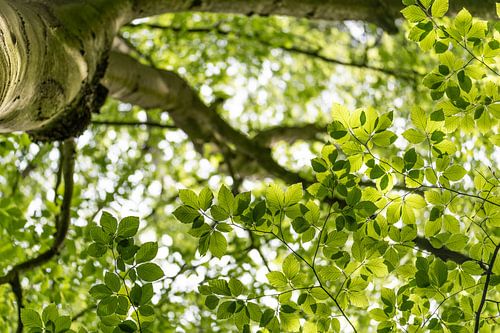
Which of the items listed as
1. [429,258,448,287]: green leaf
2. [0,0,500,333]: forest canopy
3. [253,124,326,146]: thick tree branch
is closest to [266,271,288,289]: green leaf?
[0,0,500,333]: forest canopy

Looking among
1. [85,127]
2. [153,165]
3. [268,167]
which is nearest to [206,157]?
[268,167]

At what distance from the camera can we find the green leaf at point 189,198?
1.93 m

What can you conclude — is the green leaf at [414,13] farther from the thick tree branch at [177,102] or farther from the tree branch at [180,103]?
the thick tree branch at [177,102]

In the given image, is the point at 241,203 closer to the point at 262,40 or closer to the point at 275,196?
the point at 275,196

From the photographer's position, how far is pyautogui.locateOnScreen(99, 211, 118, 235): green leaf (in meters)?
1.92

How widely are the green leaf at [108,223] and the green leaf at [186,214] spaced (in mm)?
234

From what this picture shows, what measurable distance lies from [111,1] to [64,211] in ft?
5.21

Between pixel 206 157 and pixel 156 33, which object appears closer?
pixel 206 157

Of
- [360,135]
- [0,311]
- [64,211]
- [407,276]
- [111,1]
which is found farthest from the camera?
[64,211]

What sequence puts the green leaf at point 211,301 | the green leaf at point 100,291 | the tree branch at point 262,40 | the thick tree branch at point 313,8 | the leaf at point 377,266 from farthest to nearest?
1. the tree branch at point 262,40
2. the thick tree branch at point 313,8
3. the leaf at point 377,266
4. the green leaf at point 211,301
5. the green leaf at point 100,291

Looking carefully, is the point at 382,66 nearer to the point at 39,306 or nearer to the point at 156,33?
the point at 156,33

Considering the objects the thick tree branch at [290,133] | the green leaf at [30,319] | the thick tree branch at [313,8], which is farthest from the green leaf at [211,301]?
the thick tree branch at [290,133]

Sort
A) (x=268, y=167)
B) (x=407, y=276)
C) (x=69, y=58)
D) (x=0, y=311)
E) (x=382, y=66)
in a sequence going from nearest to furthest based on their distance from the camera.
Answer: (x=407, y=276), (x=69, y=58), (x=0, y=311), (x=268, y=167), (x=382, y=66)

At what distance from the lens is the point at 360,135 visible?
210cm
